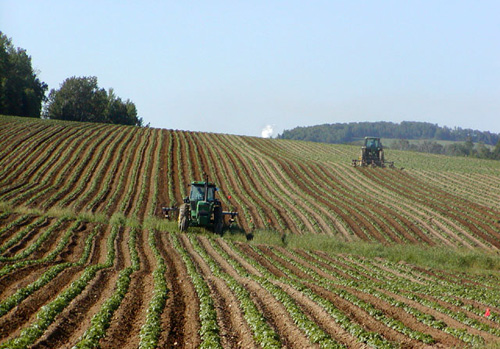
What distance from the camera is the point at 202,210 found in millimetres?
23016

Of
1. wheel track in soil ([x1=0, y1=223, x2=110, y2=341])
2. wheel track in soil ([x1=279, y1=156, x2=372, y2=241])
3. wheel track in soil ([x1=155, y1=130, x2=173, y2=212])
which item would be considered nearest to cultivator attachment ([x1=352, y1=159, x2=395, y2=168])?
wheel track in soil ([x1=279, y1=156, x2=372, y2=241])

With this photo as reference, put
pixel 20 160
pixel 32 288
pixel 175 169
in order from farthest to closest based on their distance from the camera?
pixel 175 169 → pixel 20 160 → pixel 32 288

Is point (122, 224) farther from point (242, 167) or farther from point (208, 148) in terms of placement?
point (208, 148)

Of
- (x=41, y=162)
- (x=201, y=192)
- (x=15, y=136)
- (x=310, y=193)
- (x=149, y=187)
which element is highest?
(x=15, y=136)

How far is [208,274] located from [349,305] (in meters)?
5.44

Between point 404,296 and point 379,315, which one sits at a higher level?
point 379,315

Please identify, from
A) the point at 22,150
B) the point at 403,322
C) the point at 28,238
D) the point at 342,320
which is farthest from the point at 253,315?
the point at 22,150

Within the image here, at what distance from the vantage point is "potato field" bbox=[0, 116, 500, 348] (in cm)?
934

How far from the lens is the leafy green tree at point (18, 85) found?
72.0m

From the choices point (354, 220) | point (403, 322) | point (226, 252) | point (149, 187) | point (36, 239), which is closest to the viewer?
point (403, 322)

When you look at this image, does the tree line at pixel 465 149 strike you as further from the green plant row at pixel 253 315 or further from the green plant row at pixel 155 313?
the green plant row at pixel 155 313

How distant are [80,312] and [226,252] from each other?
9.46 meters

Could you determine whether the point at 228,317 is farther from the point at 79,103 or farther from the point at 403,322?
the point at 79,103

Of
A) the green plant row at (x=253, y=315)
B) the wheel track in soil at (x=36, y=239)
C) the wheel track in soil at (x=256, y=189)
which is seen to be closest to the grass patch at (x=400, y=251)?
the wheel track in soil at (x=256, y=189)
